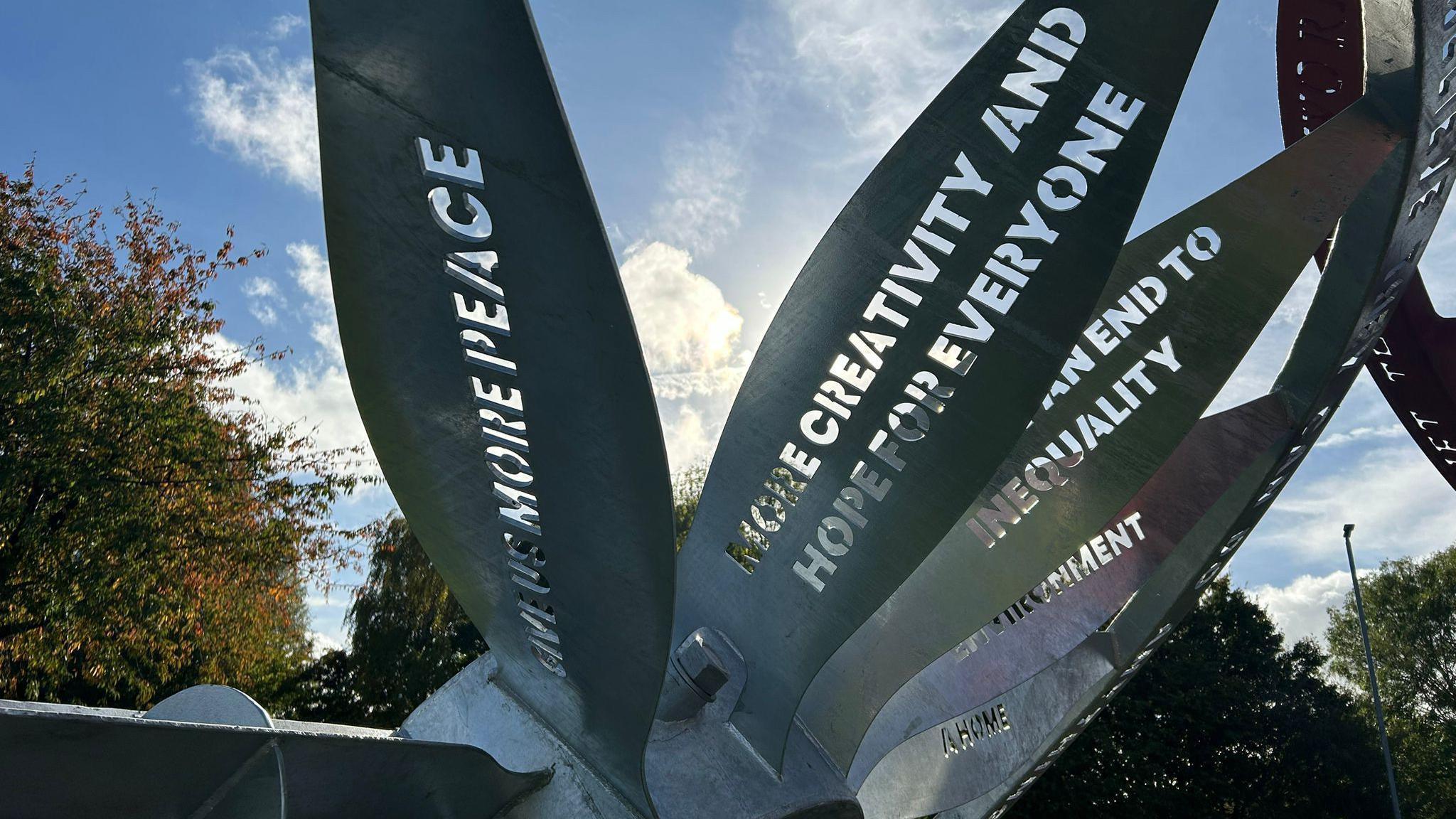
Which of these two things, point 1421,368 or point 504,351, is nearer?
point 504,351

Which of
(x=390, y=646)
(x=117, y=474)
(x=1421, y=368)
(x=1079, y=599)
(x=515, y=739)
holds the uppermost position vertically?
(x=1421, y=368)

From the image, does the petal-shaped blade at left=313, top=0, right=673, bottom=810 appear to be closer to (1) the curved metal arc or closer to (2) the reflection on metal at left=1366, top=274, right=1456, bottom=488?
(1) the curved metal arc

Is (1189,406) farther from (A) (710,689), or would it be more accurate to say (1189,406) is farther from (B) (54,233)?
(B) (54,233)

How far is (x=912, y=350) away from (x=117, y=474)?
11846 mm

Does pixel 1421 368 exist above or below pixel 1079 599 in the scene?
above

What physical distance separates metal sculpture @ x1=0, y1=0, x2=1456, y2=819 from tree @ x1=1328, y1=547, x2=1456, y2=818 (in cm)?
2299

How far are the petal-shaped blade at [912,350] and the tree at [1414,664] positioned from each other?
25.6 meters

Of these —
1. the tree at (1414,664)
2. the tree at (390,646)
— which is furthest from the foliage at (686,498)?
the tree at (1414,664)

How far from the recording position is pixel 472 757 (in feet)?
16.1

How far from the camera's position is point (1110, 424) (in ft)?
23.4

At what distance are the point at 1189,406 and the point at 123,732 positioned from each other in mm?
6839

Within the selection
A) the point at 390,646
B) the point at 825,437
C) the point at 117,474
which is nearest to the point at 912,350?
the point at 825,437

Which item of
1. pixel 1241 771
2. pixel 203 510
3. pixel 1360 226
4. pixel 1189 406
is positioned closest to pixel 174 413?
pixel 203 510

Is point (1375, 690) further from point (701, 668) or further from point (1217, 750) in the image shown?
point (701, 668)
